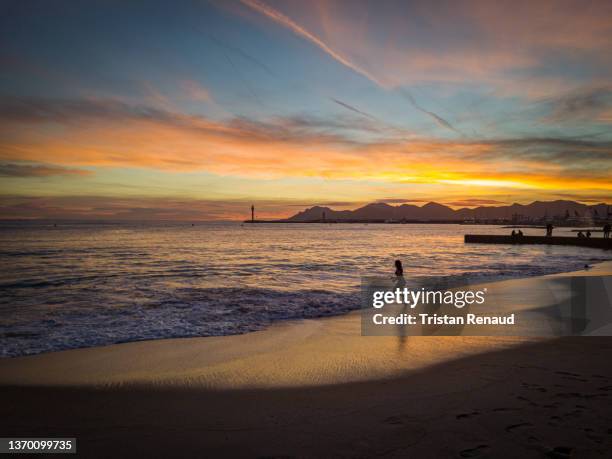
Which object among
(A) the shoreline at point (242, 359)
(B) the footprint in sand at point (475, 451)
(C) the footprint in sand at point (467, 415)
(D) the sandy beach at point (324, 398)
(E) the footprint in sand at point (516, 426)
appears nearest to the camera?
(B) the footprint in sand at point (475, 451)

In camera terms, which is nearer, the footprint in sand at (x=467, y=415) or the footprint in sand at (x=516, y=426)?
the footprint in sand at (x=516, y=426)

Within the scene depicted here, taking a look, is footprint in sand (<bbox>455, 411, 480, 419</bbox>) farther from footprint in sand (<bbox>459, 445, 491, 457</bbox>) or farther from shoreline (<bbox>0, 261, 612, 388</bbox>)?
shoreline (<bbox>0, 261, 612, 388</bbox>)

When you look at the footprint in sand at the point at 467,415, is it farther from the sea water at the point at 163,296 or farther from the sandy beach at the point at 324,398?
the sea water at the point at 163,296

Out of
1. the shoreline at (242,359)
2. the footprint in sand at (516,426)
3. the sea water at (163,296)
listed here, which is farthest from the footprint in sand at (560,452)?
the sea water at (163,296)

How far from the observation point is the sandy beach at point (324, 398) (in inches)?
183

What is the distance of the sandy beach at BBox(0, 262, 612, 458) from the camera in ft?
15.2

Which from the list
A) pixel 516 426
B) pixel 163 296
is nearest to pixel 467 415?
pixel 516 426

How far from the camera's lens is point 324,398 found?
6.09 m

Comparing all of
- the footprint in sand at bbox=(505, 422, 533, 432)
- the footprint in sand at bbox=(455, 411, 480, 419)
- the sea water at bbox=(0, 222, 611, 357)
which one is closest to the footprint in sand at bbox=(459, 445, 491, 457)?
the footprint in sand at bbox=(505, 422, 533, 432)

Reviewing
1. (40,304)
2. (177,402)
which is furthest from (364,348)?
(40,304)

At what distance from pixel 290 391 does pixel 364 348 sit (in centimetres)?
309

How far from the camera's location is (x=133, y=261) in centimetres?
3228

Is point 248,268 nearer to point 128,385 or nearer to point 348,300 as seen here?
point 348,300

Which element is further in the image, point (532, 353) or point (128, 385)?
point (532, 353)
